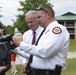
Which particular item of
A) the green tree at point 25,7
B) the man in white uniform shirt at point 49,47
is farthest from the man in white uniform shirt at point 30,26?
the green tree at point 25,7

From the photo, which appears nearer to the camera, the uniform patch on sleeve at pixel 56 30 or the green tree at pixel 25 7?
the uniform patch on sleeve at pixel 56 30

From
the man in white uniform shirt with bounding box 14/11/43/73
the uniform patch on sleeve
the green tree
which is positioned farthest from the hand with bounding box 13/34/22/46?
the green tree

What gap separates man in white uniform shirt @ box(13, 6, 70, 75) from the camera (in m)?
4.34

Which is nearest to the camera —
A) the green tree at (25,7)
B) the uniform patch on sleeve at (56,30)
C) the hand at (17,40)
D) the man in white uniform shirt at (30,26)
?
the hand at (17,40)

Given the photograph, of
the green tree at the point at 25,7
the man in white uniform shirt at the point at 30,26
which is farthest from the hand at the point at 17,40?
the green tree at the point at 25,7

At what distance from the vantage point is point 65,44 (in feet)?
15.0

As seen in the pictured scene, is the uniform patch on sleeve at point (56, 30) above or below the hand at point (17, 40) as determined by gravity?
above

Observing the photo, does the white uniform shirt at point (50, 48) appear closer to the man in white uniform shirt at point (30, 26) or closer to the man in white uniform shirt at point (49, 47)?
the man in white uniform shirt at point (49, 47)

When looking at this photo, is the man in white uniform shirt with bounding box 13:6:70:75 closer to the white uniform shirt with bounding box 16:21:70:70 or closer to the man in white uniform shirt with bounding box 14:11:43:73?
the white uniform shirt with bounding box 16:21:70:70

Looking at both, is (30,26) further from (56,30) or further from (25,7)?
(25,7)

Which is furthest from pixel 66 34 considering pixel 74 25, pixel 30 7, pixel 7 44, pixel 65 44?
pixel 74 25

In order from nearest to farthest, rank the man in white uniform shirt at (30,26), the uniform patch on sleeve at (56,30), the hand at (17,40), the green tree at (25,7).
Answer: the hand at (17,40) → the uniform patch on sleeve at (56,30) → the man in white uniform shirt at (30,26) → the green tree at (25,7)

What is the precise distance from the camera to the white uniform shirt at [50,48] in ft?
14.3

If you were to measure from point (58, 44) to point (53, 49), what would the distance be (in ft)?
0.33
